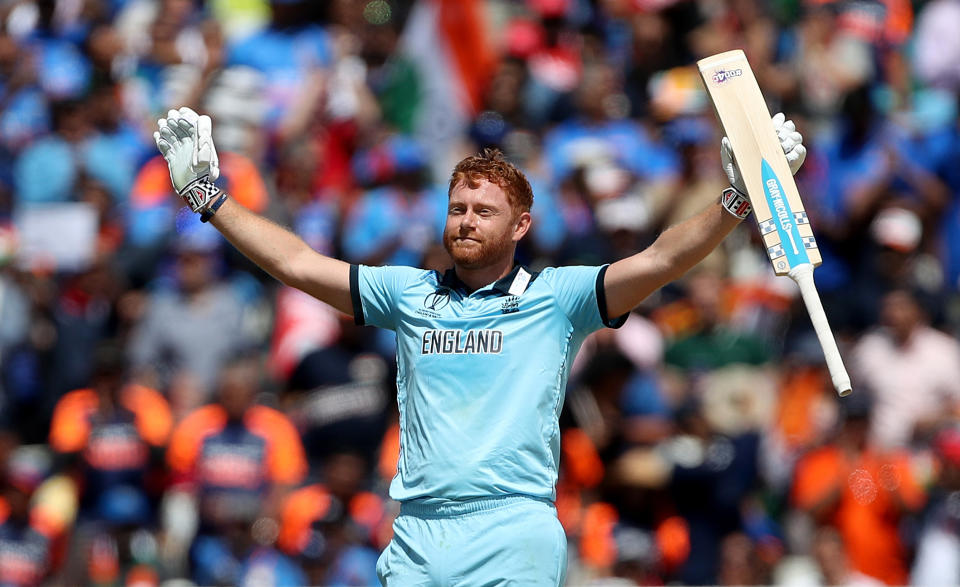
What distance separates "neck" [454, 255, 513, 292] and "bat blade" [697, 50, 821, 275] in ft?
3.33

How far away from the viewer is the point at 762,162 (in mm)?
6359

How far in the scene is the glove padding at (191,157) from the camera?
6.75 m

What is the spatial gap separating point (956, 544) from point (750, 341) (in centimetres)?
232

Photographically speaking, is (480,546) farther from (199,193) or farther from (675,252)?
(199,193)

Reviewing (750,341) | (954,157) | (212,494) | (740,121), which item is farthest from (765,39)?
(740,121)

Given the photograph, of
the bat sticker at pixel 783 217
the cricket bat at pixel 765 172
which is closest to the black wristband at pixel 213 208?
the cricket bat at pixel 765 172

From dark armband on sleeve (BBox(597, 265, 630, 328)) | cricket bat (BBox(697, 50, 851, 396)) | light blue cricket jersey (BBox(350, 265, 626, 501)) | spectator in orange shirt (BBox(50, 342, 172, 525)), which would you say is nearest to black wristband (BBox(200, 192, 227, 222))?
light blue cricket jersey (BBox(350, 265, 626, 501))

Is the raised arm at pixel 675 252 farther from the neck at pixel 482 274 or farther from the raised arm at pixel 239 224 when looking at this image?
the raised arm at pixel 239 224

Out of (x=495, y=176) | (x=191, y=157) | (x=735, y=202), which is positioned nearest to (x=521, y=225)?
(x=495, y=176)

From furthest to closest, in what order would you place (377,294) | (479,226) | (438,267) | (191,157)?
(438,267) → (191,157) → (377,294) → (479,226)

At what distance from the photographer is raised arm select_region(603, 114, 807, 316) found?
244 inches

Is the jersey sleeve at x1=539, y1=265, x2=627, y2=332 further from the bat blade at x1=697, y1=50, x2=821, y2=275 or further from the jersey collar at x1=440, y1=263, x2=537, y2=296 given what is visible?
the bat blade at x1=697, y1=50, x2=821, y2=275

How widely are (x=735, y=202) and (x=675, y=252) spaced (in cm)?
31

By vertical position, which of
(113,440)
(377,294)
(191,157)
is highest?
(191,157)
